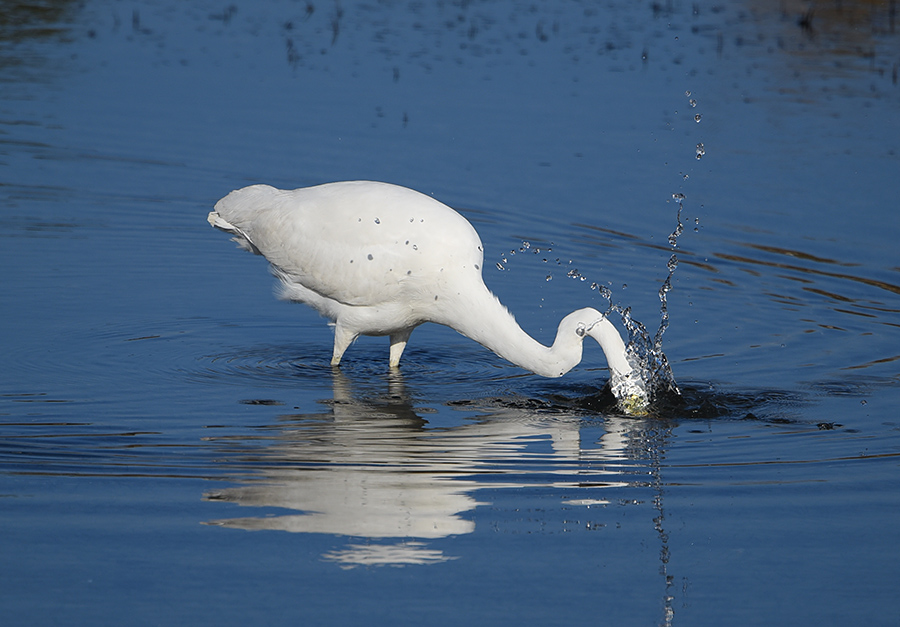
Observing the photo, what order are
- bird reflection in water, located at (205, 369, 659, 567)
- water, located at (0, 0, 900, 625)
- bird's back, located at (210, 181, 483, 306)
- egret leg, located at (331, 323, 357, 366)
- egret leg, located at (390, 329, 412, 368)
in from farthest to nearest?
1. egret leg, located at (390, 329, 412, 368)
2. egret leg, located at (331, 323, 357, 366)
3. bird's back, located at (210, 181, 483, 306)
4. bird reflection in water, located at (205, 369, 659, 567)
5. water, located at (0, 0, 900, 625)

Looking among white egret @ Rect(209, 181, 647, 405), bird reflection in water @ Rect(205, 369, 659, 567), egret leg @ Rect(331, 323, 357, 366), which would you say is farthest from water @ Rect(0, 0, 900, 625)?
white egret @ Rect(209, 181, 647, 405)

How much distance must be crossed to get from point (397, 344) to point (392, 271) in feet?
2.66

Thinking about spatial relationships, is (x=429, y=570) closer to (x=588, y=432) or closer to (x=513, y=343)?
(x=588, y=432)

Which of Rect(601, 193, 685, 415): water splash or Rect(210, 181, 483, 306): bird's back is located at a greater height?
Rect(210, 181, 483, 306): bird's back

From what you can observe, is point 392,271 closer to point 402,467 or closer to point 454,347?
point 454,347

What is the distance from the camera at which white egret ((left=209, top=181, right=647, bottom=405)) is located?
28.3 ft

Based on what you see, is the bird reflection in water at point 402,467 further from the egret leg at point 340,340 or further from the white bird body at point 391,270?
the egret leg at point 340,340

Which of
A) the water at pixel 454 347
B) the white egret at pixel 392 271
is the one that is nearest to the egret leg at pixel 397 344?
the white egret at pixel 392 271

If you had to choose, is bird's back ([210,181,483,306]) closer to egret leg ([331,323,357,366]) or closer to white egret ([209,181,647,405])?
white egret ([209,181,647,405])

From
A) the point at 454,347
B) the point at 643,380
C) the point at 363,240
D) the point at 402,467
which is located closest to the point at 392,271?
the point at 363,240

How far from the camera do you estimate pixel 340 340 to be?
9.60 meters

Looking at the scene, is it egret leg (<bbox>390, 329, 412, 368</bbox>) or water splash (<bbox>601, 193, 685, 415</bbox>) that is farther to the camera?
egret leg (<bbox>390, 329, 412, 368</bbox>)

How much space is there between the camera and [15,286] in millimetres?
10836

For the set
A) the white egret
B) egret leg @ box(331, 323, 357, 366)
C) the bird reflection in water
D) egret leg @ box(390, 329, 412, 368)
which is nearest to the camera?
the bird reflection in water
